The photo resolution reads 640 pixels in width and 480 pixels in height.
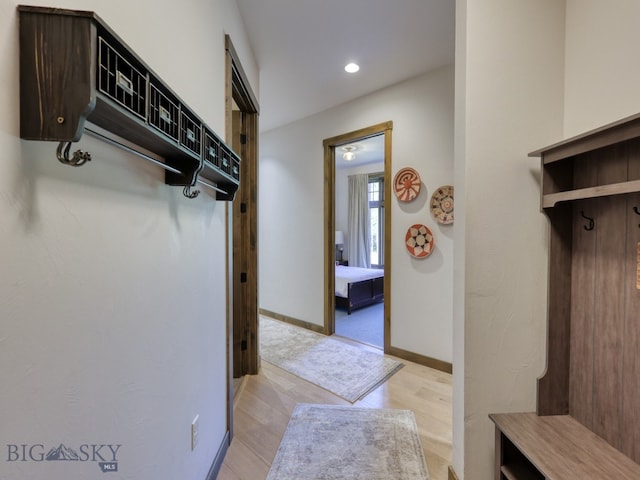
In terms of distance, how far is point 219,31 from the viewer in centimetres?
167

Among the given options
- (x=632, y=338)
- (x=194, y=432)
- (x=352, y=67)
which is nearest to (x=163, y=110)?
(x=194, y=432)

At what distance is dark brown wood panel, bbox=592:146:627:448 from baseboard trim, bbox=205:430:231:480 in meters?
1.75

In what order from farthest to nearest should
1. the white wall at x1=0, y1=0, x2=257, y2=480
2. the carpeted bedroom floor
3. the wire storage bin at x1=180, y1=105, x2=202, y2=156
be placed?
the carpeted bedroom floor → the wire storage bin at x1=180, y1=105, x2=202, y2=156 → the white wall at x1=0, y1=0, x2=257, y2=480

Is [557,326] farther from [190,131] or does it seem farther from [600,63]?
[190,131]

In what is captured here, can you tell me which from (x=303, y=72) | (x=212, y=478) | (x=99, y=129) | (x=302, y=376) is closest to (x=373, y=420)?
(x=302, y=376)

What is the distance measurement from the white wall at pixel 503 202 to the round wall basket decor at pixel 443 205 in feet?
4.57

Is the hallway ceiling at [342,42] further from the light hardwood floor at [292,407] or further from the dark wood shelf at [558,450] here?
the light hardwood floor at [292,407]

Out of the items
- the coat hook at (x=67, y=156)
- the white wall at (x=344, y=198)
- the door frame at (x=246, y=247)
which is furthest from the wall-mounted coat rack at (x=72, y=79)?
the white wall at (x=344, y=198)

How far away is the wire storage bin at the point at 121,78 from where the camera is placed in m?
0.60

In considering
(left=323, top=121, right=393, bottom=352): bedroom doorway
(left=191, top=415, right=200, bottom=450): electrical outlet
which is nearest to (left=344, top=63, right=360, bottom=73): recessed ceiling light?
(left=323, top=121, right=393, bottom=352): bedroom doorway

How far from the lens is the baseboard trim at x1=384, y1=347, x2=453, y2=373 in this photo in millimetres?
2809

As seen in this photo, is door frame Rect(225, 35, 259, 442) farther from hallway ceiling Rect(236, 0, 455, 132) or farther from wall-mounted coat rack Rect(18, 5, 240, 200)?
wall-mounted coat rack Rect(18, 5, 240, 200)

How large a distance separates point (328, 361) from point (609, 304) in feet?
7.70

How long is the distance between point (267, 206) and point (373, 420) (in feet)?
10.6
